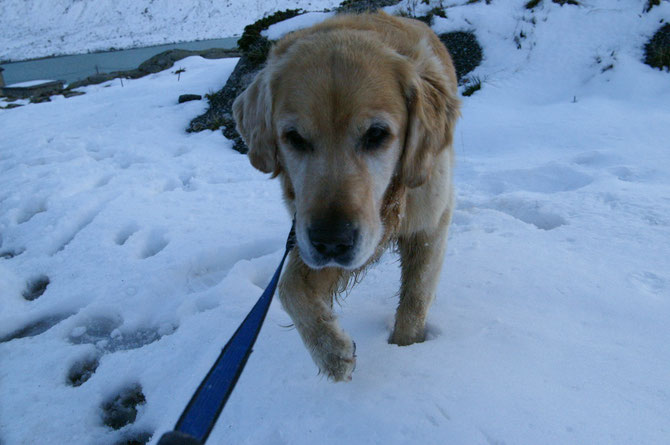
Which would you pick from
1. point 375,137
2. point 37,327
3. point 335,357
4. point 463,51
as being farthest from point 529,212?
point 463,51

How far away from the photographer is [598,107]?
17.7 feet

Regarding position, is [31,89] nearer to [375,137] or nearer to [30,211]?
[30,211]

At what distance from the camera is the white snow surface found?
38781mm

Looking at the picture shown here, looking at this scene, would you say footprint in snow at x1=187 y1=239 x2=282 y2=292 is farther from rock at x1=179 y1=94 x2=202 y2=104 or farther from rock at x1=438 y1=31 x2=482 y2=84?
rock at x1=179 y1=94 x2=202 y2=104

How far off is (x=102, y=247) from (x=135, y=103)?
19.8 ft

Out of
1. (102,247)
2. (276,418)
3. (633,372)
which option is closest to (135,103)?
(102,247)

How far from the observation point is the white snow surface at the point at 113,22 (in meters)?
38.8

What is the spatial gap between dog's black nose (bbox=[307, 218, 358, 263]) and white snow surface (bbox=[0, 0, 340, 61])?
125 ft

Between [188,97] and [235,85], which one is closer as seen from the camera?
[235,85]

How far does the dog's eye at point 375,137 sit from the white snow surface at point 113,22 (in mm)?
37584

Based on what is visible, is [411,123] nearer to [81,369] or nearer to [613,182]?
[81,369]

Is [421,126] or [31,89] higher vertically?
[421,126]

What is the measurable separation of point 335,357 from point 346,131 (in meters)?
A: 0.92

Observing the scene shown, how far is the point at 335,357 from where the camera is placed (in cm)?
183
